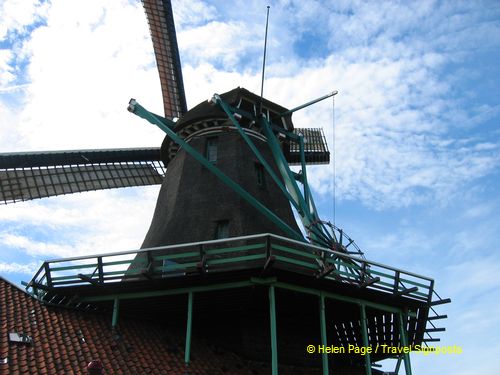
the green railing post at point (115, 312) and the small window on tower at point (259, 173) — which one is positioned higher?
the small window on tower at point (259, 173)

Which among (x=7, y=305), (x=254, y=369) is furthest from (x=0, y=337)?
(x=254, y=369)

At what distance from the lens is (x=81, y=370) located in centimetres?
912

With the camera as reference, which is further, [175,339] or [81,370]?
[175,339]

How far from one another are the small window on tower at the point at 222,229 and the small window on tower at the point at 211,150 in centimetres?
306

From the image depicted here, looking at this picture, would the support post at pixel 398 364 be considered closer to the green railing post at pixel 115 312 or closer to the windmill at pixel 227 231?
the windmill at pixel 227 231

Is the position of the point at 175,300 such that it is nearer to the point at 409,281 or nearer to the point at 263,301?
the point at 263,301

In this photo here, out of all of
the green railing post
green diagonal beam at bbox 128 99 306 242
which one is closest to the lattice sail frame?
green diagonal beam at bbox 128 99 306 242

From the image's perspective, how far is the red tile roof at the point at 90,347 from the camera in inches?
356

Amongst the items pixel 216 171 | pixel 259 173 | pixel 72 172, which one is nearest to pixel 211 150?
pixel 259 173

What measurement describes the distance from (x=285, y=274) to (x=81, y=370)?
15.1 ft

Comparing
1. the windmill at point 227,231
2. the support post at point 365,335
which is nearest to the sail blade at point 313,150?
the windmill at point 227,231

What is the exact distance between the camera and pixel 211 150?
635 inches

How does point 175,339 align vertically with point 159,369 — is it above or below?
above

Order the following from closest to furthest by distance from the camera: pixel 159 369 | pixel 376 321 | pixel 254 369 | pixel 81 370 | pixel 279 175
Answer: pixel 81 370 < pixel 159 369 < pixel 254 369 < pixel 376 321 < pixel 279 175
